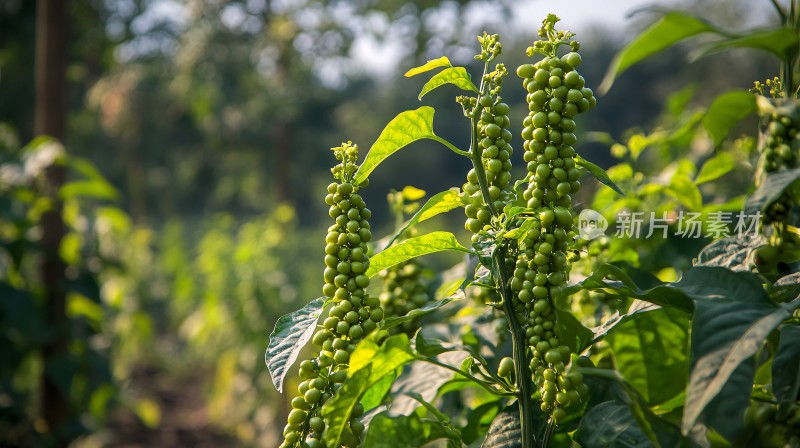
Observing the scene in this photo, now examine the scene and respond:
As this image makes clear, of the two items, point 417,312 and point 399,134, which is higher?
point 399,134

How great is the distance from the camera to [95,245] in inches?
102

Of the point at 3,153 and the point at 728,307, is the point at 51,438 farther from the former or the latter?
the point at 728,307

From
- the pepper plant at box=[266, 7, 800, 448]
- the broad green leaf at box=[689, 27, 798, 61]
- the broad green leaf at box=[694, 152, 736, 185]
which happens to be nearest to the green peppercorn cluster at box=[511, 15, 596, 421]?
the pepper plant at box=[266, 7, 800, 448]

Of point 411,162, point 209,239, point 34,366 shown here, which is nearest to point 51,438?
point 34,366

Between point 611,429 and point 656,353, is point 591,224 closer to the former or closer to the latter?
point 656,353

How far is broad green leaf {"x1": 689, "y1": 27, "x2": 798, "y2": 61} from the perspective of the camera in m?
0.48

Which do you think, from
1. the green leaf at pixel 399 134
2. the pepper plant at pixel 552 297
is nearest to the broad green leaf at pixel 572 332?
the pepper plant at pixel 552 297

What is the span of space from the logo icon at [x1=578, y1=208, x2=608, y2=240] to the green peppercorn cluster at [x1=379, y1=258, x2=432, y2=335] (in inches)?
9.3

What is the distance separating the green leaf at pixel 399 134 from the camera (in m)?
0.61

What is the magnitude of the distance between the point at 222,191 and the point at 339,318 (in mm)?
11958

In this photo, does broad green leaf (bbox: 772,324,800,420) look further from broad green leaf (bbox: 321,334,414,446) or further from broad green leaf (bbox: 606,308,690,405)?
broad green leaf (bbox: 321,334,414,446)

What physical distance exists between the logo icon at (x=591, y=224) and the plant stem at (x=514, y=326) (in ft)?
0.39

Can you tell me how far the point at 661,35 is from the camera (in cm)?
49

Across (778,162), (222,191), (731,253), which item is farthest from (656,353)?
(222,191)
